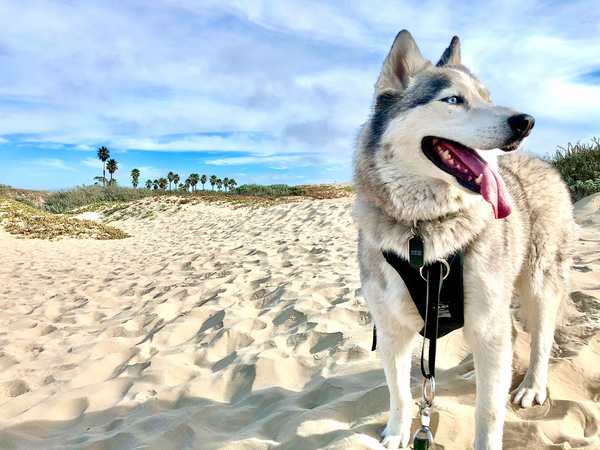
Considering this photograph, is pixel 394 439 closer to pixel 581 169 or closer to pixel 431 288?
pixel 431 288

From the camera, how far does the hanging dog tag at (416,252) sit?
2.08 m

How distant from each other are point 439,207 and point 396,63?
0.93m

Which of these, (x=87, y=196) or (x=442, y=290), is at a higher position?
(x=87, y=196)

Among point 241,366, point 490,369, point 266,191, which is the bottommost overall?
point 241,366

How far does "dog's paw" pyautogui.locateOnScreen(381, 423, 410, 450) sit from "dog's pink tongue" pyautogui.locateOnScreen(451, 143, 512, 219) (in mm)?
1324

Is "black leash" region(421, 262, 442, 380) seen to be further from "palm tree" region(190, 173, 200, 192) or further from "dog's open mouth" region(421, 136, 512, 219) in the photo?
"palm tree" region(190, 173, 200, 192)

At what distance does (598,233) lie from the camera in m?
6.18

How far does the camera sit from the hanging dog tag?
6.82 ft

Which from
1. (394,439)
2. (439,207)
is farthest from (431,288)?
(394,439)

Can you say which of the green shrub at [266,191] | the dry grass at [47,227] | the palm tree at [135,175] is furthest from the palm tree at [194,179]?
the dry grass at [47,227]

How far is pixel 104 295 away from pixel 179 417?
460 cm

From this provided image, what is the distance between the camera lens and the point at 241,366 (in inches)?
138

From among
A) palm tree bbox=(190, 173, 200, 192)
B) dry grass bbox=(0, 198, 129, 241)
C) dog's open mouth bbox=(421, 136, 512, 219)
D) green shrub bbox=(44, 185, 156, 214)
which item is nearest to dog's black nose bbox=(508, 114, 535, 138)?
dog's open mouth bbox=(421, 136, 512, 219)

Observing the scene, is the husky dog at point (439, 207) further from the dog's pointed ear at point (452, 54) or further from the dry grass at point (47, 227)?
the dry grass at point (47, 227)
